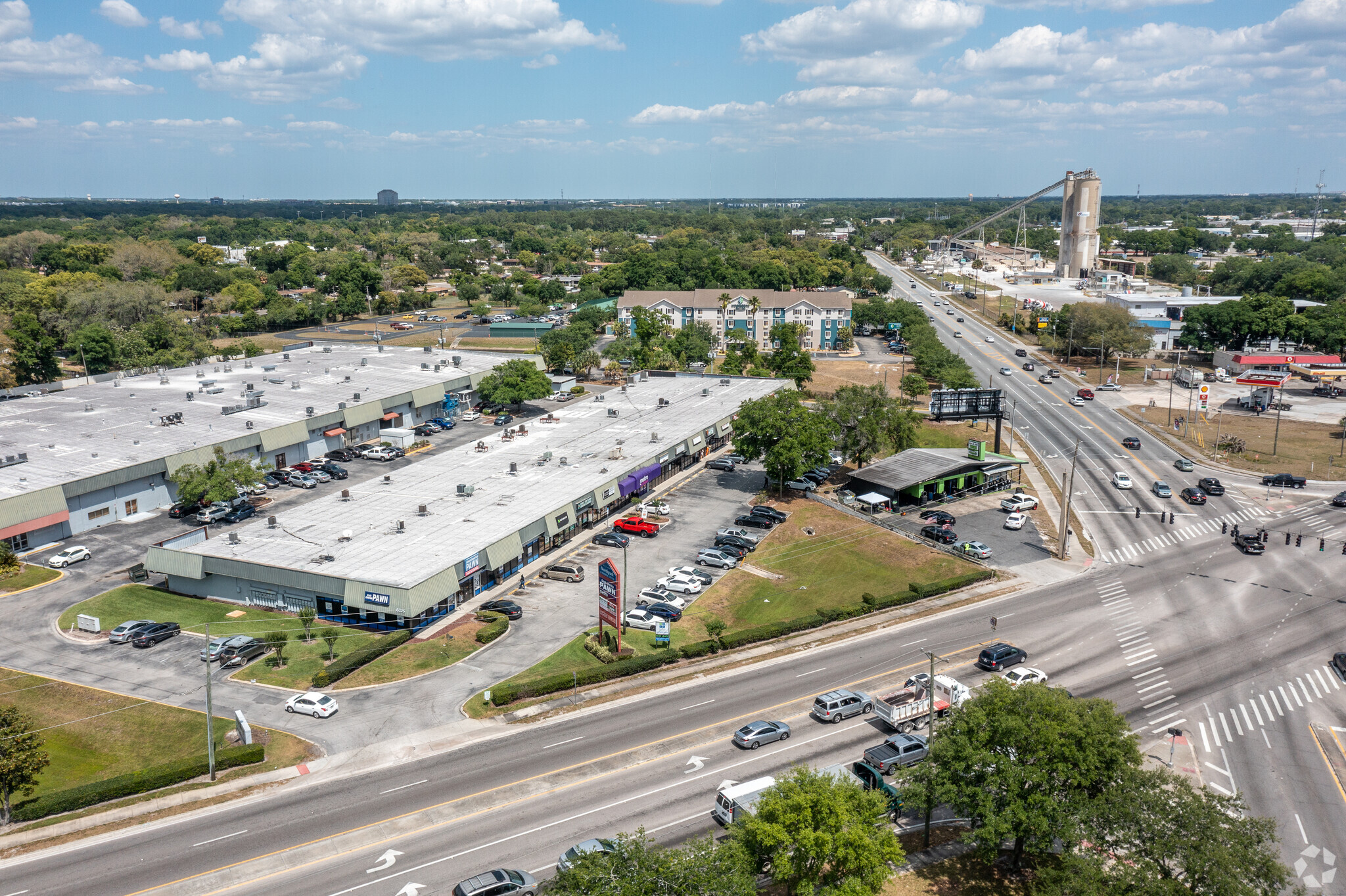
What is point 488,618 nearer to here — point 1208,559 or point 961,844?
point 961,844

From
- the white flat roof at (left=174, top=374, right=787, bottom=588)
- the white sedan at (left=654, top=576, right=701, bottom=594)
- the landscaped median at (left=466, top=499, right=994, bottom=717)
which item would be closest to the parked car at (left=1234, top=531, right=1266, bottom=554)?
the landscaped median at (left=466, top=499, right=994, bottom=717)

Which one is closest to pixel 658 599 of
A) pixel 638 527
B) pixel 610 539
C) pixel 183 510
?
pixel 610 539

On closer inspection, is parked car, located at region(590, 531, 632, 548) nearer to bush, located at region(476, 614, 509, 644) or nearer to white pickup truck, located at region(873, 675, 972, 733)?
bush, located at region(476, 614, 509, 644)

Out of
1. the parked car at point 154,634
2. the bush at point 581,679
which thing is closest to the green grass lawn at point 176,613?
the parked car at point 154,634

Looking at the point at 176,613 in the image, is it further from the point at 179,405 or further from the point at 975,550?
the point at 975,550

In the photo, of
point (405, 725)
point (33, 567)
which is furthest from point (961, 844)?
point (33, 567)

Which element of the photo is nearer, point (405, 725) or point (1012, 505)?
point (405, 725)

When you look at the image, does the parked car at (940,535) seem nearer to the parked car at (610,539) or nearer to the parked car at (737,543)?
the parked car at (737,543)
